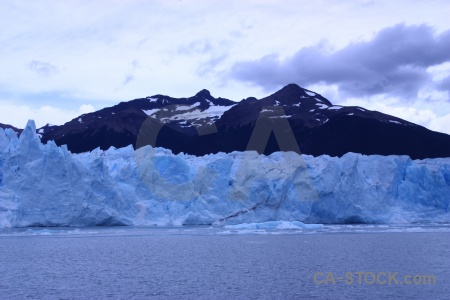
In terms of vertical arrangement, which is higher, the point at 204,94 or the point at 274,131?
the point at 204,94

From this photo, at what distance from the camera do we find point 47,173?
2552 centimetres

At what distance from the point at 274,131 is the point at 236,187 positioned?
70.2 ft

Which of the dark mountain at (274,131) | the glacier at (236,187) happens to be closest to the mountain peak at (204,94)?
the dark mountain at (274,131)

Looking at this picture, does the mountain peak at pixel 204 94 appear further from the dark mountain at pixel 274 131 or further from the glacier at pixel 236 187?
the glacier at pixel 236 187

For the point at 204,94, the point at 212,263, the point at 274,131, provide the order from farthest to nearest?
the point at 204,94 → the point at 274,131 → the point at 212,263

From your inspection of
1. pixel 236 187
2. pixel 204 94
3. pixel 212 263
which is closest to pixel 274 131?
pixel 236 187

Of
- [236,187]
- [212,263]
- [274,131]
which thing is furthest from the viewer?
[274,131]

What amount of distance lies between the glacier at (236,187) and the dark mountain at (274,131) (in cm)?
1399

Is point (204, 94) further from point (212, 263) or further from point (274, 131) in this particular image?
point (212, 263)

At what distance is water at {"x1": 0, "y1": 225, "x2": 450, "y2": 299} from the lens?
12086 mm

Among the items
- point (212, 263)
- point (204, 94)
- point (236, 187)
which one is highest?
point (204, 94)

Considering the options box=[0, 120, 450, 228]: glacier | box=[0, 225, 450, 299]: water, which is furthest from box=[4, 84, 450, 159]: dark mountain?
box=[0, 225, 450, 299]: water

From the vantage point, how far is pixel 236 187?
30.1m

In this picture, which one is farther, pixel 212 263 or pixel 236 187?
pixel 236 187
